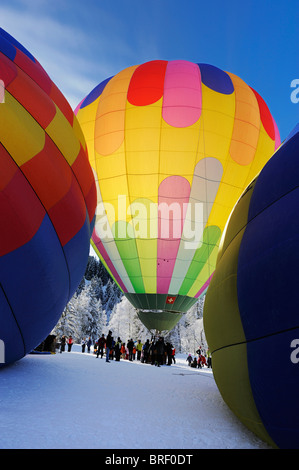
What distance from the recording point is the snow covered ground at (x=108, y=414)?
2.75 metres

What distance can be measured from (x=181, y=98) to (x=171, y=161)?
2.03 metres

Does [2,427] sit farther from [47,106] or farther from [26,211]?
[47,106]

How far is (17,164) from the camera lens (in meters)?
4.27

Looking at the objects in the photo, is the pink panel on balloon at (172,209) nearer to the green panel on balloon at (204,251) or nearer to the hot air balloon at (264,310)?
the green panel on balloon at (204,251)

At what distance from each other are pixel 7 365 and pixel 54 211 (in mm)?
2583

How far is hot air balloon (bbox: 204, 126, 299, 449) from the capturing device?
2.57m

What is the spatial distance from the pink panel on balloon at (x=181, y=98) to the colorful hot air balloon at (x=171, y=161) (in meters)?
0.03

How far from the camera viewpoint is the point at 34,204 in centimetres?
444

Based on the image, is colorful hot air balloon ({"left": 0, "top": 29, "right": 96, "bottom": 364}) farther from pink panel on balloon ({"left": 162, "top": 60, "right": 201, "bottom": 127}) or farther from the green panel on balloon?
the green panel on balloon

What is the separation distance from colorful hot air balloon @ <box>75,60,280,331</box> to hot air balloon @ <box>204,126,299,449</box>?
6.44m

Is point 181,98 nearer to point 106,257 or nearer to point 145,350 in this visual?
point 106,257

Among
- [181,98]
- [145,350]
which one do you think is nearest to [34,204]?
[181,98]

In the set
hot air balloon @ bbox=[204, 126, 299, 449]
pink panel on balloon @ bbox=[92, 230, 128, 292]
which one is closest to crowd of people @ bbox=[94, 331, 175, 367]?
pink panel on balloon @ bbox=[92, 230, 128, 292]
